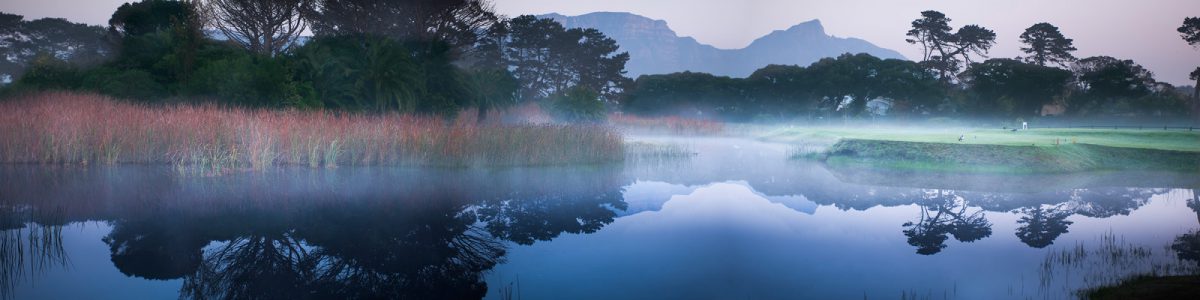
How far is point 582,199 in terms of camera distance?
9602 mm

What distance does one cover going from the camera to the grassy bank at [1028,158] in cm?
1280

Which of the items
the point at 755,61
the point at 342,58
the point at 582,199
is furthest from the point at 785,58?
the point at 582,199

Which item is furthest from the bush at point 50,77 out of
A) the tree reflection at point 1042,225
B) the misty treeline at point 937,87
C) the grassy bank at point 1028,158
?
the misty treeline at point 937,87

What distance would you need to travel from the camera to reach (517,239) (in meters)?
6.59

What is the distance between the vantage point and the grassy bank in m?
12.8

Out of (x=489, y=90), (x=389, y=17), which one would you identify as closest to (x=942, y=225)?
(x=489, y=90)

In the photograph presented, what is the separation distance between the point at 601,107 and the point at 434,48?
648cm

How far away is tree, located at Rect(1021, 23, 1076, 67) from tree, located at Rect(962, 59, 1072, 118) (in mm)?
1611

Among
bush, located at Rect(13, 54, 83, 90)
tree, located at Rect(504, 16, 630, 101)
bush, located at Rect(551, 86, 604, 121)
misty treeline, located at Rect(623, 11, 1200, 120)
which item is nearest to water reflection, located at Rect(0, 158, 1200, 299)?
bush, located at Rect(551, 86, 604, 121)

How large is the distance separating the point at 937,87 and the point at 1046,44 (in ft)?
19.3

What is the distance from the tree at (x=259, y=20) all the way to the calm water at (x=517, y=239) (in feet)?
54.9

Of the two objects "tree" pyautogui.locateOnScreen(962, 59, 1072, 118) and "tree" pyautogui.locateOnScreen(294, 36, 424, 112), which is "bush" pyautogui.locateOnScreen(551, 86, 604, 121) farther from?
"tree" pyautogui.locateOnScreen(962, 59, 1072, 118)

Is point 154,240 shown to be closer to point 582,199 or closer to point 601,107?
point 582,199

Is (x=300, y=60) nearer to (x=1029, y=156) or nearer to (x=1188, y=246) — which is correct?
(x=1029, y=156)
